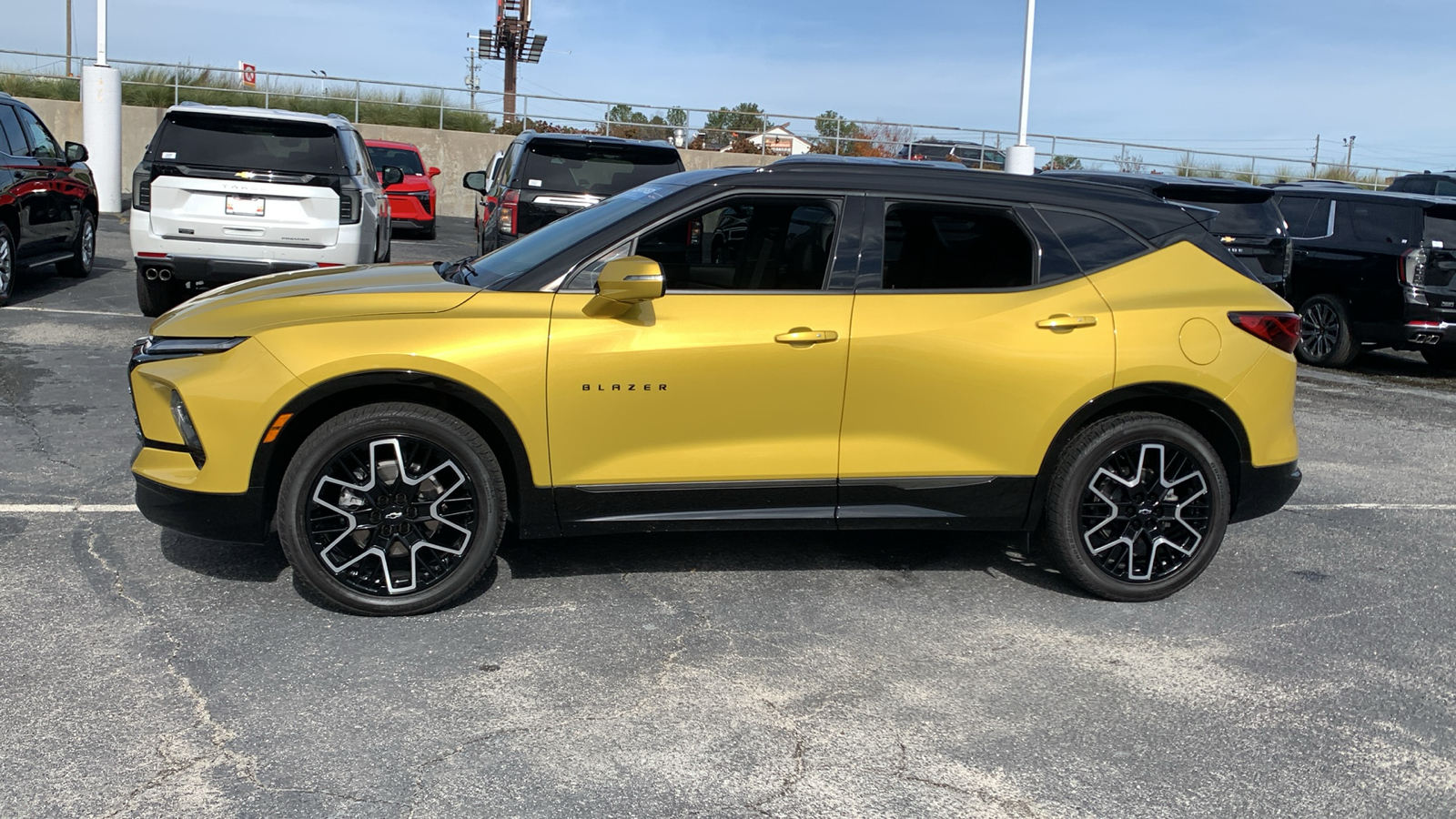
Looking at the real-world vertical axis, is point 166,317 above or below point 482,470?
above

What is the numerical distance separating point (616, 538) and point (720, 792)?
228 centimetres

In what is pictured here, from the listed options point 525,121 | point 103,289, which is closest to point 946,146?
point 525,121

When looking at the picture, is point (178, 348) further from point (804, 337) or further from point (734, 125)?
point (734, 125)

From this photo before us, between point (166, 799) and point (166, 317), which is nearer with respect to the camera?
point (166, 799)

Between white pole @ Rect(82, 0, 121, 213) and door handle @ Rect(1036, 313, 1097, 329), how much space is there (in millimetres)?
19772

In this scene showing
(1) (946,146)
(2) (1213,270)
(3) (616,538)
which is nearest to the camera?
(2) (1213,270)

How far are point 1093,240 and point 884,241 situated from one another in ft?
2.93

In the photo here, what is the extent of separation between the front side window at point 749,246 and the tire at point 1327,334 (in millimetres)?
9421

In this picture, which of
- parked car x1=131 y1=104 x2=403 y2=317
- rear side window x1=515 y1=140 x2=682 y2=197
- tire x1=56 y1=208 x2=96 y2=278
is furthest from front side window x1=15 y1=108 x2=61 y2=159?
rear side window x1=515 y1=140 x2=682 y2=197

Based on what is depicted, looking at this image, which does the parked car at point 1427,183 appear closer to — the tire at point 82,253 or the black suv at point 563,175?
the black suv at point 563,175

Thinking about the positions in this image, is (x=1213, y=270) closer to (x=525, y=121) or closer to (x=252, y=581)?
(x=252, y=581)

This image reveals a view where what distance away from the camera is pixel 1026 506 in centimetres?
489

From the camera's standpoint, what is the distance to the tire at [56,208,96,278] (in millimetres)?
13047

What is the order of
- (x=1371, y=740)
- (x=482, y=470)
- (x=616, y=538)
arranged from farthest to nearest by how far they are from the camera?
1. (x=616, y=538)
2. (x=482, y=470)
3. (x=1371, y=740)
